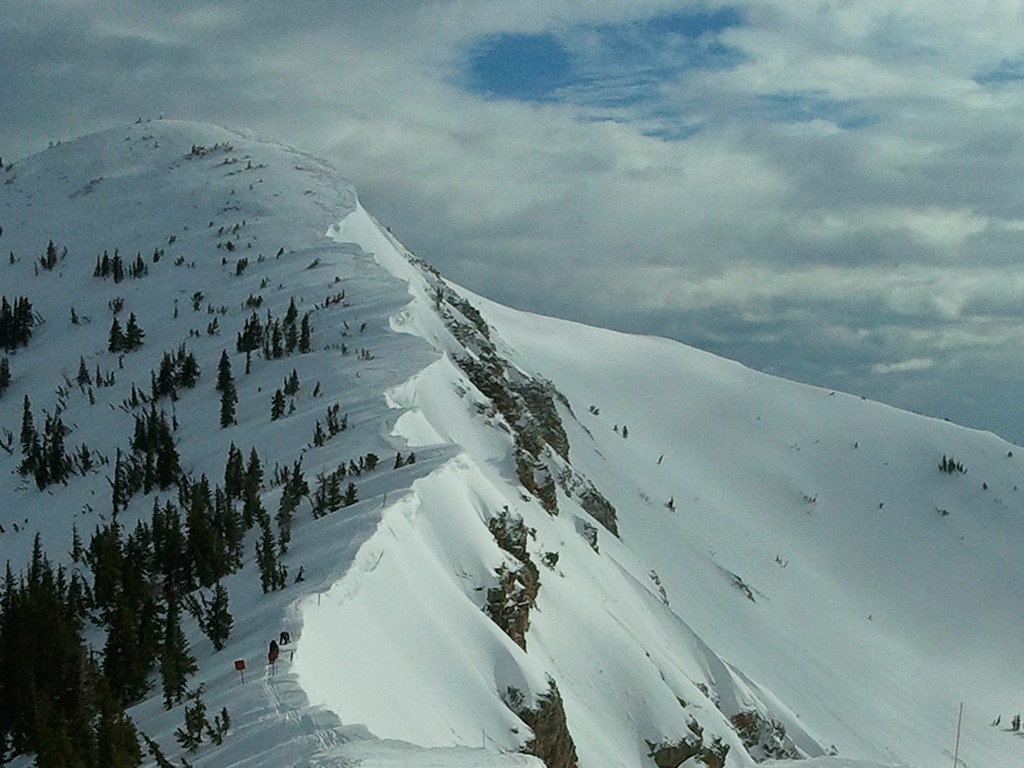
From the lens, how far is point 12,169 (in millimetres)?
63531

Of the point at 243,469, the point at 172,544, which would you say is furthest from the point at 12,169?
the point at 172,544

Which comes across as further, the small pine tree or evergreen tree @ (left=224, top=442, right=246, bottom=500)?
the small pine tree

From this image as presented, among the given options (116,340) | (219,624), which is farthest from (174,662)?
(116,340)

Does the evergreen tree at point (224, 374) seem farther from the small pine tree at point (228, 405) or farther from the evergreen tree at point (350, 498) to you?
the evergreen tree at point (350, 498)

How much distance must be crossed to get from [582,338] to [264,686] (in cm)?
6497

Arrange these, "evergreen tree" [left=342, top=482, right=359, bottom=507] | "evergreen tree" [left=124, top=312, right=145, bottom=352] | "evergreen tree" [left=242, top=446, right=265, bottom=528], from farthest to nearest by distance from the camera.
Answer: "evergreen tree" [left=124, top=312, right=145, bottom=352] < "evergreen tree" [left=242, top=446, right=265, bottom=528] < "evergreen tree" [left=342, top=482, right=359, bottom=507]

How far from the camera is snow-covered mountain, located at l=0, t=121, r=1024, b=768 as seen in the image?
14516mm

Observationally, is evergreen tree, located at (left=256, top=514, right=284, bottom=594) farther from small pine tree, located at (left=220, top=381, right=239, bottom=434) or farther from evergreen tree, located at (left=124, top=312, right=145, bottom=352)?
evergreen tree, located at (left=124, top=312, right=145, bottom=352)

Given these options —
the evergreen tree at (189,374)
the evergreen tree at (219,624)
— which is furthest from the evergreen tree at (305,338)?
the evergreen tree at (219,624)

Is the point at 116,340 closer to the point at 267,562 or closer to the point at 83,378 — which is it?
the point at 83,378

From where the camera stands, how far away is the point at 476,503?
2034cm

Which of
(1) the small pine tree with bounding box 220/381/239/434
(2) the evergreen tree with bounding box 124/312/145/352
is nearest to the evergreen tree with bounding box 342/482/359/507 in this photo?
(1) the small pine tree with bounding box 220/381/239/434

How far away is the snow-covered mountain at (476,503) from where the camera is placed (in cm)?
1452

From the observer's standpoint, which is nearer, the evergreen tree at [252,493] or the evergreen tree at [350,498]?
the evergreen tree at [350,498]
